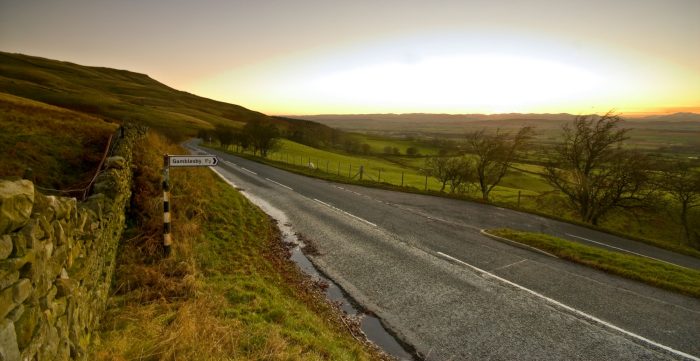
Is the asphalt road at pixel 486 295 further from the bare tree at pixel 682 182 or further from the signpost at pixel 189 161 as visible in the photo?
the bare tree at pixel 682 182

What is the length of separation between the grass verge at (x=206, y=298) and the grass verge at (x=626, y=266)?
31.4 feet

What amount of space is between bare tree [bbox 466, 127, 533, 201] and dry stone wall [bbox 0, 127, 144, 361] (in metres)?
32.8

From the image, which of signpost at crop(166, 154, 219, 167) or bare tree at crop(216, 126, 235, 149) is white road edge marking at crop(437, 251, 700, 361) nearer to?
signpost at crop(166, 154, 219, 167)

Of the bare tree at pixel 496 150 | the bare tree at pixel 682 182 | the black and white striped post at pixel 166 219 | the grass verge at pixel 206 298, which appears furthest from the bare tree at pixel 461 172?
the black and white striped post at pixel 166 219

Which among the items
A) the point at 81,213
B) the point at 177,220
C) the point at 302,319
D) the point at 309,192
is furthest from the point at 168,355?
the point at 309,192

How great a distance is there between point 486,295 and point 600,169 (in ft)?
91.0

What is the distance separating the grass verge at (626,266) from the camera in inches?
449

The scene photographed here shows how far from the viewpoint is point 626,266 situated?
12.7 metres

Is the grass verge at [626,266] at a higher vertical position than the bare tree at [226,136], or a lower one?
lower

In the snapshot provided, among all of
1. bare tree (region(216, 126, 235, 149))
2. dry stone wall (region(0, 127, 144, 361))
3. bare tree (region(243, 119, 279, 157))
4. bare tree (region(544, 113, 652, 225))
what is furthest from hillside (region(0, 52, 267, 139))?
bare tree (region(544, 113, 652, 225))

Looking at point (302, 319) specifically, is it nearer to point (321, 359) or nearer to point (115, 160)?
point (321, 359)

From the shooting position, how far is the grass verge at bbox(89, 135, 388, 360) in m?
5.54

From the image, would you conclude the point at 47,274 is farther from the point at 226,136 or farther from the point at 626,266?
the point at 226,136

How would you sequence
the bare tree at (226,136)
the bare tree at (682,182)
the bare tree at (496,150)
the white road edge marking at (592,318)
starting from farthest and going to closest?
the bare tree at (226,136) < the bare tree at (496,150) < the bare tree at (682,182) < the white road edge marking at (592,318)
